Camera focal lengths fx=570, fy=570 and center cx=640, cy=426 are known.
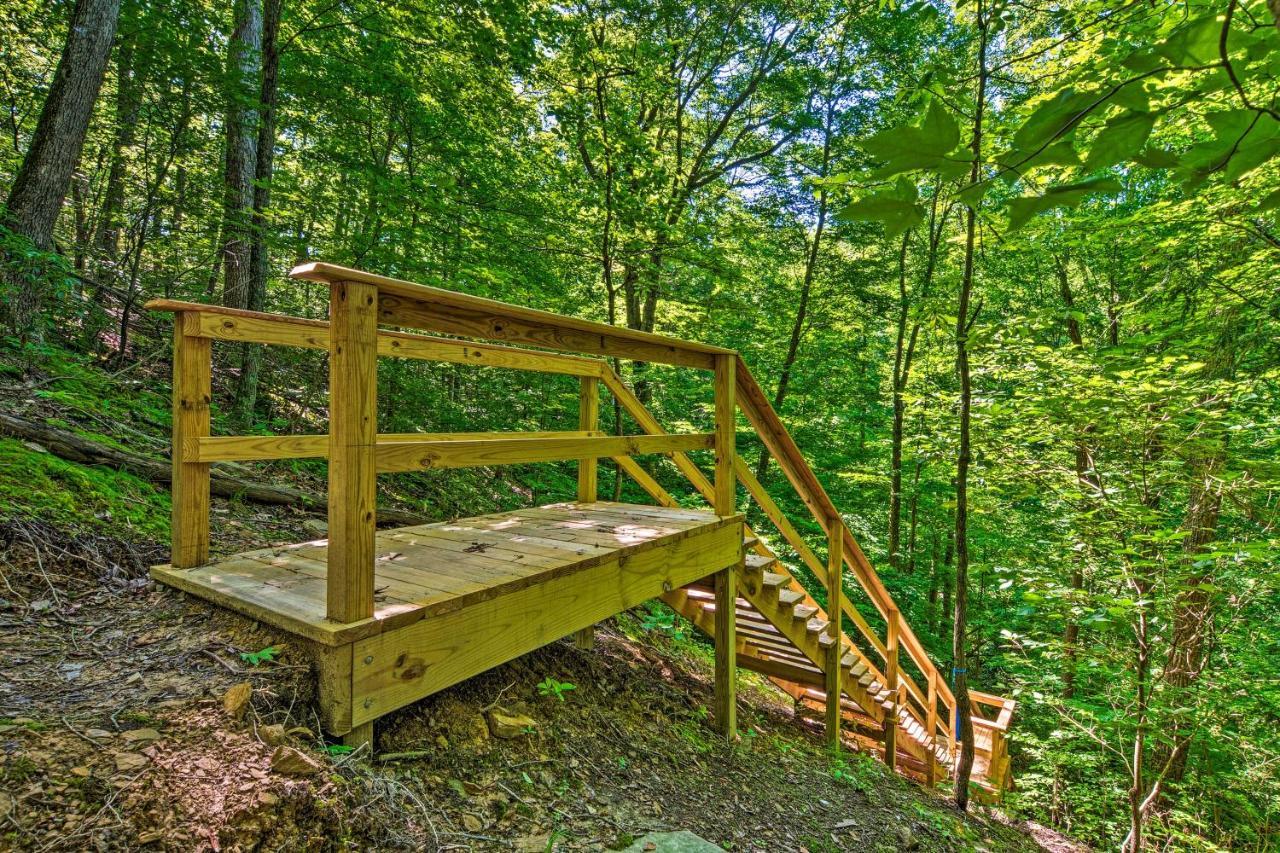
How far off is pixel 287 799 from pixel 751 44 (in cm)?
1205

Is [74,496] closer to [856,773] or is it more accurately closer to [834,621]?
[834,621]

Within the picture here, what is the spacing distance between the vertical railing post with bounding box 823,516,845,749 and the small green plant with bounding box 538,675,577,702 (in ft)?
8.64

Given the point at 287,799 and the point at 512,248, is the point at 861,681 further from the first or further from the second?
the point at 512,248

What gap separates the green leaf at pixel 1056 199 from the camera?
0.68 m

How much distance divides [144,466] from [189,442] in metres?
1.69

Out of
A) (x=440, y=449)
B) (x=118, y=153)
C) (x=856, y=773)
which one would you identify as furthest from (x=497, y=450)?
(x=118, y=153)

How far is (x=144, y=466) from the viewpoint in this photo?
3482 millimetres

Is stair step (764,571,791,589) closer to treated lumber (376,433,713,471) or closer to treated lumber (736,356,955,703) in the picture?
treated lumber (736,356,955,703)

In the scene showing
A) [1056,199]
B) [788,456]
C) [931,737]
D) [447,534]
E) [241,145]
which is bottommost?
[931,737]

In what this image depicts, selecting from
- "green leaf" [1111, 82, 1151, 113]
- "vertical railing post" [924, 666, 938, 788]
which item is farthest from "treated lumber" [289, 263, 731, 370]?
"vertical railing post" [924, 666, 938, 788]

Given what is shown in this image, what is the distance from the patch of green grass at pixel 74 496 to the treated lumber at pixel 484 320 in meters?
2.14

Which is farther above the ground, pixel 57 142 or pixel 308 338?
pixel 57 142

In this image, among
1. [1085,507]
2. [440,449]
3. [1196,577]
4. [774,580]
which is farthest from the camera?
[1085,507]

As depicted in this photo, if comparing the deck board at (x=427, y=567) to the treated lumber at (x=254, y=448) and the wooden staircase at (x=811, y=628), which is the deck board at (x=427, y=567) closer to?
the treated lumber at (x=254, y=448)
